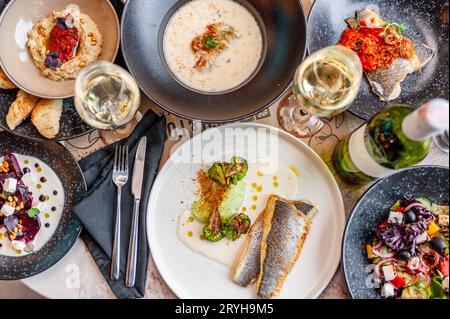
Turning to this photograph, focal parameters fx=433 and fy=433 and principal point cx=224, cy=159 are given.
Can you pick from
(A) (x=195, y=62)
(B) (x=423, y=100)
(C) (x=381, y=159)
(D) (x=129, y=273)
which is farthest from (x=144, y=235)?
(B) (x=423, y=100)

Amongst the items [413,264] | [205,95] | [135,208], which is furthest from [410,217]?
[135,208]

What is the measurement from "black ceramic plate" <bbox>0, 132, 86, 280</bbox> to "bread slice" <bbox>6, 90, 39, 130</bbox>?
9 centimetres

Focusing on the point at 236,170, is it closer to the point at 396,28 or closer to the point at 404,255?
the point at 404,255

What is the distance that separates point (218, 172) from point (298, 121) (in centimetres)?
32

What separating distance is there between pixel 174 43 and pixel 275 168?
521 millimetres

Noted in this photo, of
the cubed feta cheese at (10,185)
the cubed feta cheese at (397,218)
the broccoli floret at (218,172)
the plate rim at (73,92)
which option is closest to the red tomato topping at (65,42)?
the plate rim at (73,92)

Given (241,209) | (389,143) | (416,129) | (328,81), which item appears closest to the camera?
(416,129)

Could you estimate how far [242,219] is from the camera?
1341mm

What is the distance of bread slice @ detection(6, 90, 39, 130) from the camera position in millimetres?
1313

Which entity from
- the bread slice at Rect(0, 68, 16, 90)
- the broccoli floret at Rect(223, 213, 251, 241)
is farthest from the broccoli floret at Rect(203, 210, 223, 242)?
the bread slice at Rect(0, 68, 16, 90)

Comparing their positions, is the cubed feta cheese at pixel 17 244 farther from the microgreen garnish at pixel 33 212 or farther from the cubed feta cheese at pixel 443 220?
the cubed feta cheese at pixel 443 220

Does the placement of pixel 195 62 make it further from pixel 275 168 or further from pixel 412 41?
pixel 412 41

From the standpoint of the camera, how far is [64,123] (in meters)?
1.36

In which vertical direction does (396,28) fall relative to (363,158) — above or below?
above
